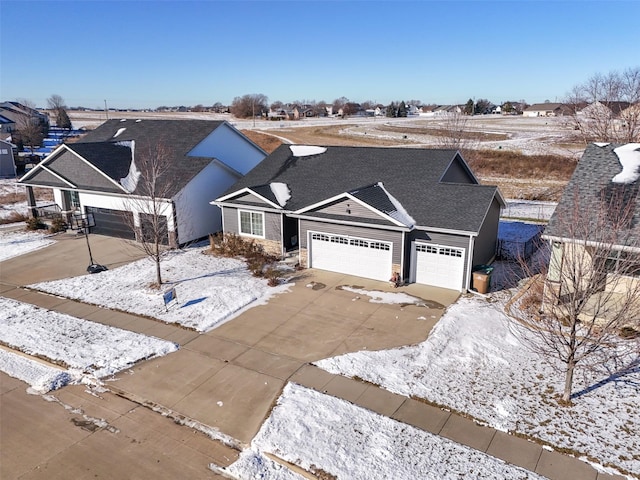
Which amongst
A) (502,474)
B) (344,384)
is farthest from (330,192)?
(502,474)

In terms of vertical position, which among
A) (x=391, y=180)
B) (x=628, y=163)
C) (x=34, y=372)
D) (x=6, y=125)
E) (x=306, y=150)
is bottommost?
(x=34, y=372)

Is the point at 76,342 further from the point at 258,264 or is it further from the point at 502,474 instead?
the point at 502,474

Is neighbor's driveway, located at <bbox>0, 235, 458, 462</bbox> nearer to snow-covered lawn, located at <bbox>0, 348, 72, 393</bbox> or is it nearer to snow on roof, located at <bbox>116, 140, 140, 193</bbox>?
snow-covered lawn, located at <bbox>0, 348, 72, 393</bbox>

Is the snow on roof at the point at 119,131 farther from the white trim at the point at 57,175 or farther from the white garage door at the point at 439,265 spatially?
the white garage door at the point at 439,265

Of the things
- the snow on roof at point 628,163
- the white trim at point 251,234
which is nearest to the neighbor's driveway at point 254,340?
the white trim at point 251,234

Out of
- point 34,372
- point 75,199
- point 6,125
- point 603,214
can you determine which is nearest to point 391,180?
point 603,214

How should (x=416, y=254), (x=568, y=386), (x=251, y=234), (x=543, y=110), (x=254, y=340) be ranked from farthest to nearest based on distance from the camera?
(x=543, y=110), (x=251, y=234), (x=416, y=254), (x=254, y=340), (x=568, y=386)

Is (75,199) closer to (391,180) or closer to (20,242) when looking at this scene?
(20,242)

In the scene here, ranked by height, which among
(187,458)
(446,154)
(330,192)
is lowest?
(187,458)
